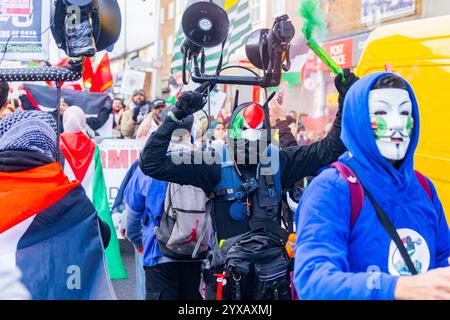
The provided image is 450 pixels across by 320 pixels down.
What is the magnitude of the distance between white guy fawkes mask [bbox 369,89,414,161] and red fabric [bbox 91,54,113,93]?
1121cm

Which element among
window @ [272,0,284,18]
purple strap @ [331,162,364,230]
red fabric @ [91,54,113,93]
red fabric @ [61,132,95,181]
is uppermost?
window @ [272,0,284,18]

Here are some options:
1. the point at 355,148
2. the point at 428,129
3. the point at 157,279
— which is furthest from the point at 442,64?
the point at 355,148

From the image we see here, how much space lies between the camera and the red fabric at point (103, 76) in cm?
1290

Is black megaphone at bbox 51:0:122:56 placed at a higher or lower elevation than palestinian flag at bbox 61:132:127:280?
higher

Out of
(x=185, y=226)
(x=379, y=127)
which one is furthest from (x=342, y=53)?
(x=379, y=127)

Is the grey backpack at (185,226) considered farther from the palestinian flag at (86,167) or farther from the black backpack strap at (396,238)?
the palestinian flag at (86,167)

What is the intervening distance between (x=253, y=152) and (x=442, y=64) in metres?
2.06

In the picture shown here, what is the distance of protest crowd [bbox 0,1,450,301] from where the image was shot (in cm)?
193

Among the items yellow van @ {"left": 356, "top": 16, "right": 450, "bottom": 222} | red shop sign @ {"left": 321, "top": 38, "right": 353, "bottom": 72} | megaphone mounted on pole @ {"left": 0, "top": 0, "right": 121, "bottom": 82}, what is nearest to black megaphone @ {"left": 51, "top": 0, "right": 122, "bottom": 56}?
megaphone mounted on pole @ {"left": 0, "top": 0, "right": 121, "bottom": 82}

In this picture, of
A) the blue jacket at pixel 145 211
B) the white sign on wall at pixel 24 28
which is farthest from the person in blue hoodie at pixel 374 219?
the white sign on wall at pixel 24 28

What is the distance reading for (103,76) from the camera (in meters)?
13.1

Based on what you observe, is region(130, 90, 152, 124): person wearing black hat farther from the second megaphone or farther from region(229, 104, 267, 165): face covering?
region(229, 104, 267, 165): face covering

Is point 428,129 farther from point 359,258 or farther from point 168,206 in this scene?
point 359,258

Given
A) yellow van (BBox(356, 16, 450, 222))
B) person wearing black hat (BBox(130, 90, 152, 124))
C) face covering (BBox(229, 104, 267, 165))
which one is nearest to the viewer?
face covering (BBox(229, 104, 267, 165))
